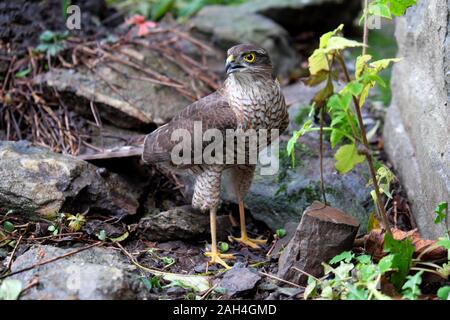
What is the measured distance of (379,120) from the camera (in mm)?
6527

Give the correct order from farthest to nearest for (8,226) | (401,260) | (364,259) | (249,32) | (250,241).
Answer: (249,32), (250,241), (8,226), (364,259), (401,260)

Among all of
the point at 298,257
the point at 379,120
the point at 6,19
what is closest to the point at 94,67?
the point at 6,19

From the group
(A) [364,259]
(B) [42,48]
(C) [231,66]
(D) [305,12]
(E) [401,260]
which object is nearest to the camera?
(E) [401,260]

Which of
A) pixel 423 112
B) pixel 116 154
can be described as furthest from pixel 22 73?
pixel 423 112

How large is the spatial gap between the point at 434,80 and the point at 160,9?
512 centimetres

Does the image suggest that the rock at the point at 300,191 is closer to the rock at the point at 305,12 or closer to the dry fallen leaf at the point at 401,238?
the dry fallen leaf at the point at 401,238

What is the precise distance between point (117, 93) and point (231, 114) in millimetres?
2033

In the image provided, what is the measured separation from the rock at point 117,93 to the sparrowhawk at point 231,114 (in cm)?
119

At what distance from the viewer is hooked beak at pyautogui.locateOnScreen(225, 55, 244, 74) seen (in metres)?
4.52

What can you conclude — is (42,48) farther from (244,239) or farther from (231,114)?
(244,239)

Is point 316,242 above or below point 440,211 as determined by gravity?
below

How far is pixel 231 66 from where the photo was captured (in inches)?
178

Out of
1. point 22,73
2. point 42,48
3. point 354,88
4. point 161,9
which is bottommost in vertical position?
point 354,88
